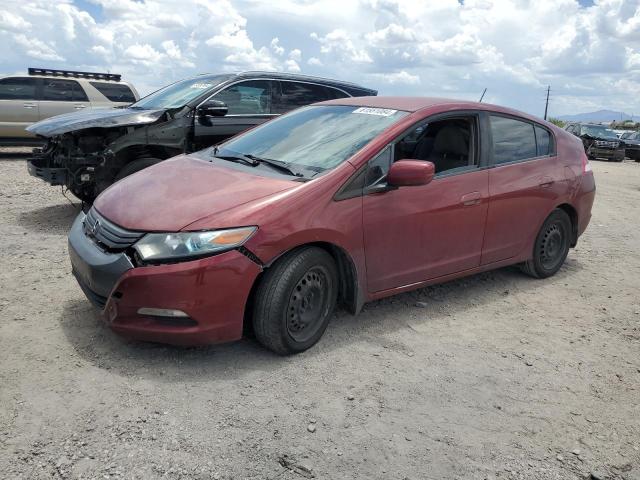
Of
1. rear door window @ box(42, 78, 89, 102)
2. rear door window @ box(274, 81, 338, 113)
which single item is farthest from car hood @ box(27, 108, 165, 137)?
rear door window @ box(42, 78, 89, 102)

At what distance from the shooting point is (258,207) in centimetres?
338

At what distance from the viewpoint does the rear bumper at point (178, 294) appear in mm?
3164

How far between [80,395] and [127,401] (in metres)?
0.26

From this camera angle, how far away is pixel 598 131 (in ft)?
81.3

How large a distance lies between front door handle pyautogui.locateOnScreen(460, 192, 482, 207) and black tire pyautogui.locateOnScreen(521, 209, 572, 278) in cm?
111

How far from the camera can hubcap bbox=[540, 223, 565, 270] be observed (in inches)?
211

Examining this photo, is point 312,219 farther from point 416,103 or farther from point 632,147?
point 632,147

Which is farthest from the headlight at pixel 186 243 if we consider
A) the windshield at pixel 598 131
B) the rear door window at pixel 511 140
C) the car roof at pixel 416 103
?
the windshield at pixel 598 131

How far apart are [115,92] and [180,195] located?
9.83 meters

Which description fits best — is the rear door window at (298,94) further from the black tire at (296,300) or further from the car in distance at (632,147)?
the car in distance at (632,147)

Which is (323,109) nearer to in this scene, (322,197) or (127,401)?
(322,197)

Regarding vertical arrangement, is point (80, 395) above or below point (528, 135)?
below

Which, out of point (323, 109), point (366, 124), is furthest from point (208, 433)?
point (323, 109)

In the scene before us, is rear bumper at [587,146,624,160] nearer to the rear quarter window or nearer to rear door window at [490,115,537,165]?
the rear quarter window
